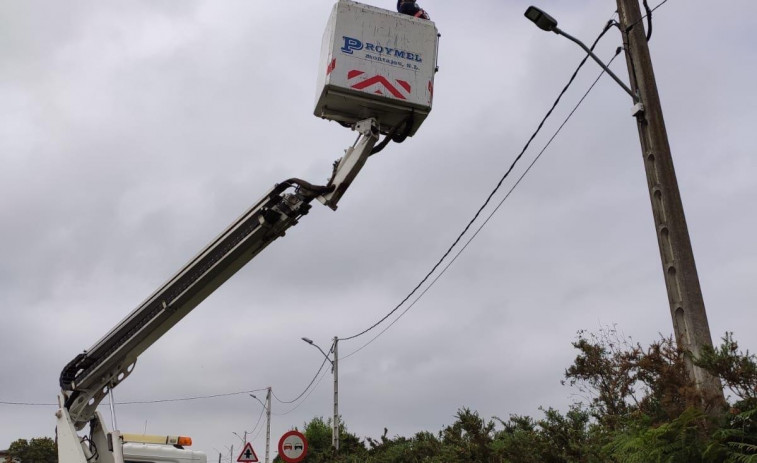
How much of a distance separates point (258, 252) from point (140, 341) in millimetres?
2064

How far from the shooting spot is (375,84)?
→ 782 cm

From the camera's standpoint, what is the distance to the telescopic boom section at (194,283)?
26.6ft

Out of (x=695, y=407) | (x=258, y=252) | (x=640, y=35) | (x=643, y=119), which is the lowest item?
(x=695, y=407)

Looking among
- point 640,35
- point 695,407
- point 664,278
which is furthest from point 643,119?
point 695,407

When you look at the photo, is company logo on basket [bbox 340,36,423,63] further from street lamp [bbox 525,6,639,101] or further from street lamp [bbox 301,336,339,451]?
street lamp [bbox 301,336,339,451]

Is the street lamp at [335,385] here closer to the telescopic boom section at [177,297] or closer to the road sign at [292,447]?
the road sign at [292,447]

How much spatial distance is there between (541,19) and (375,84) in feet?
8.27

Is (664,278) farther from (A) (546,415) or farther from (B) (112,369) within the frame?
(B) (112,369)

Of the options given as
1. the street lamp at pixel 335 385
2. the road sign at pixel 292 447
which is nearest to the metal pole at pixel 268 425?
the street lamp at pixel 335 385

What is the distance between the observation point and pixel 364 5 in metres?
8.14

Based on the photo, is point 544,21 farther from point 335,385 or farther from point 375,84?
point 335,385

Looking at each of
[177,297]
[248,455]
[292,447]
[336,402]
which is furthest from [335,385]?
[177,297]

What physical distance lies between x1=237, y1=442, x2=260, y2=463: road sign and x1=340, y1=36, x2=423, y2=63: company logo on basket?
35.9 feet

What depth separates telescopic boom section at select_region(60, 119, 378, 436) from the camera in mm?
8094
